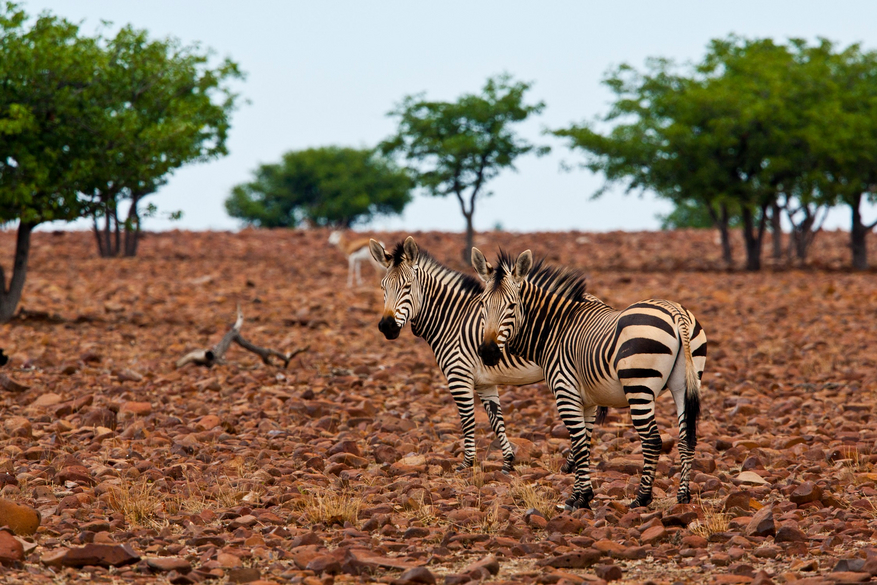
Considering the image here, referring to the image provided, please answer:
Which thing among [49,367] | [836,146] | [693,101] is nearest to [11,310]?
[49,367]

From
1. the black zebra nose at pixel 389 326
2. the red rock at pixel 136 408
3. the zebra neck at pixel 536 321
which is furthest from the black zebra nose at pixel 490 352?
the red rock at pixel 136 408

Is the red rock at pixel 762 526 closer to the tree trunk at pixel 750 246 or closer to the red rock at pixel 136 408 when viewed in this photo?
the red rock at pixel 136 408

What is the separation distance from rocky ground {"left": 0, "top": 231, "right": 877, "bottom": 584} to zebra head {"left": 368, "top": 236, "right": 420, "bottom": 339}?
1.44 metres

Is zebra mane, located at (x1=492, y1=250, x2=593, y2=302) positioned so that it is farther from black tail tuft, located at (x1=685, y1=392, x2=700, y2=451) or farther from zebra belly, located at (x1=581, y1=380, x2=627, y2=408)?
black tail tuft, located at (x1=685, y1=392, x2=700, y2=451)

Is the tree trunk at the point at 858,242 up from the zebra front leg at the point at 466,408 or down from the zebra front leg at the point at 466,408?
up

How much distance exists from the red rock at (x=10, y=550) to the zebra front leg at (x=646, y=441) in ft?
13.6

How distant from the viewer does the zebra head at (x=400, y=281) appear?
311 inches

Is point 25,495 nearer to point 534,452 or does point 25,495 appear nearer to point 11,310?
point 534,452

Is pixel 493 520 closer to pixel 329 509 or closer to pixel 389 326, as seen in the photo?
pixel 329 509

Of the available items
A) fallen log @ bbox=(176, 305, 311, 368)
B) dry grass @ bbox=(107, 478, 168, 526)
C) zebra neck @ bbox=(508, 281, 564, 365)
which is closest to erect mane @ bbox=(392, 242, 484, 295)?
zebra neck @ bbox=(508, 281, 564, 365)

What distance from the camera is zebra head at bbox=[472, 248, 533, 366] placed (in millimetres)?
6824

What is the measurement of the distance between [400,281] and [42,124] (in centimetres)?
1248

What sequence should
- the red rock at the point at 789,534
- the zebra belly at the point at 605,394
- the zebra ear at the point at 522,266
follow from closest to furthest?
the red rock at the point at 789,534 → the zebra belly at the point at 605,394 → the zebra ear at the point at 522,266

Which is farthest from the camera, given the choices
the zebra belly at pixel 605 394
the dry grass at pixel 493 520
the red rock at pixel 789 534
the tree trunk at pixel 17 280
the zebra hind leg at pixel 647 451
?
the tree trunk at pixel 17 280
